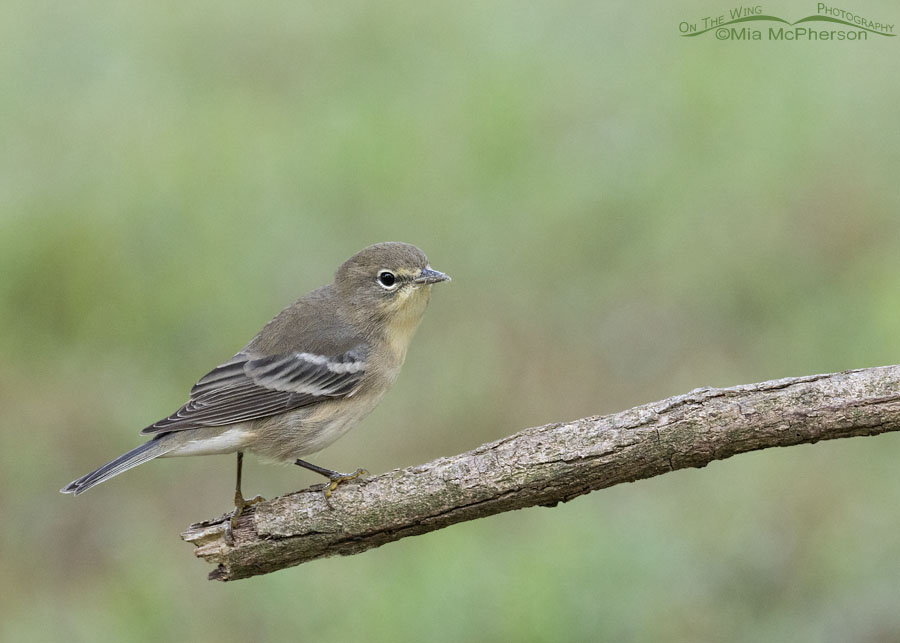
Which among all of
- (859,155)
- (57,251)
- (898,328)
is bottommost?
(898,328)

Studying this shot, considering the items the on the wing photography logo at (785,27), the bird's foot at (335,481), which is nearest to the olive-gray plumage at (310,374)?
the bird's foot at (335,481)

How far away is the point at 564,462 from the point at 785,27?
8.57 meters

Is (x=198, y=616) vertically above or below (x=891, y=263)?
below

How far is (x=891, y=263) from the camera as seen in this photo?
29.8 feet

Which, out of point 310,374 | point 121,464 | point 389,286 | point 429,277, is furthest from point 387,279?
point 121,464

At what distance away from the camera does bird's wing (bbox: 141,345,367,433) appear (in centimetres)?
528

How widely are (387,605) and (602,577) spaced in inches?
54.0

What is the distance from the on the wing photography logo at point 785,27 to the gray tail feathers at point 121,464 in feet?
27.3

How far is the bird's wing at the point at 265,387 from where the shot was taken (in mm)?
5277

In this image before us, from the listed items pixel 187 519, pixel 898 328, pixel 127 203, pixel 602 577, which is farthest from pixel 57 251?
pixel 898 328

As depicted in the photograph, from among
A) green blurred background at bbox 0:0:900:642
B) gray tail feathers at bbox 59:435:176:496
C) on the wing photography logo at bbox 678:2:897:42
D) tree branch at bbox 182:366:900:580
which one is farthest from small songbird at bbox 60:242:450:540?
on the wing photography logo at bbox 678:2:897:42

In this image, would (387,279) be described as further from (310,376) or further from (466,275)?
(466,275)

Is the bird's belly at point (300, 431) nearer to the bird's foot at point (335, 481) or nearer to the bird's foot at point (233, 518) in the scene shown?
the bird's foot at point (335, 481)

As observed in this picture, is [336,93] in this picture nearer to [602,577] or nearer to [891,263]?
[891,263]
